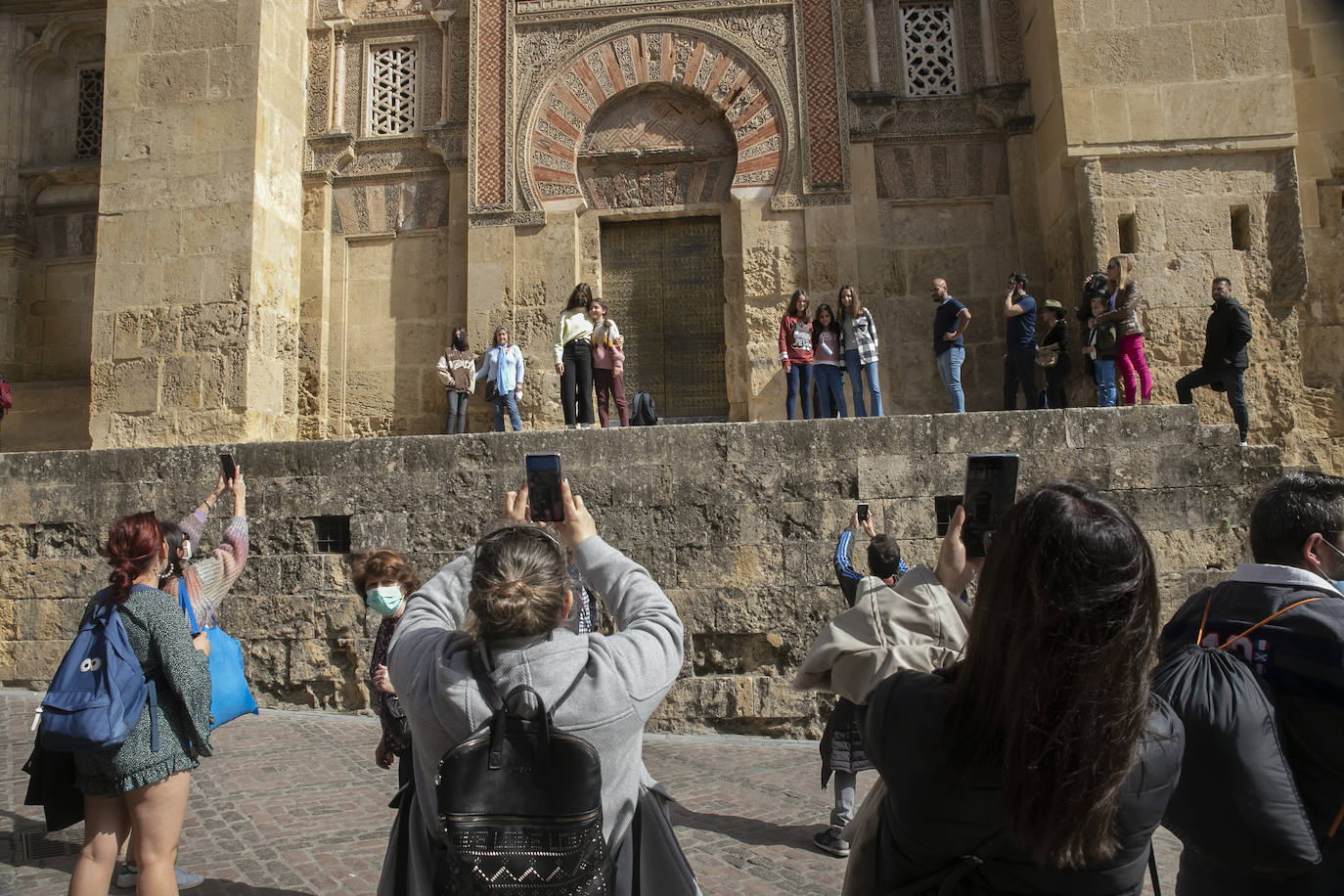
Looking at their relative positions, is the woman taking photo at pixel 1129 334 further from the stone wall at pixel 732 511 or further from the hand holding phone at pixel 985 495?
the hand holding phone at pixel 985 495

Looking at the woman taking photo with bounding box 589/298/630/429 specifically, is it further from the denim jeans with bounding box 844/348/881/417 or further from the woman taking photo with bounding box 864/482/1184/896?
the woman taking photo with bounding box 864/482/1184/896

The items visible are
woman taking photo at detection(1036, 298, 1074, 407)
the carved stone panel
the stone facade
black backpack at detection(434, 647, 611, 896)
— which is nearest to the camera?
black backpack at detection(434, 647, 611, 896)

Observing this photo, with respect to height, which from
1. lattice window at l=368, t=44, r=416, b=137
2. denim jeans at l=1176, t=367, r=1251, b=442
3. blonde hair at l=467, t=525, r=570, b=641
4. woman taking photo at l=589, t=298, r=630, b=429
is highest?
lattice window at l=368, t=44, r=416, b=137

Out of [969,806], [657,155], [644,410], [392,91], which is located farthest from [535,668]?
[392,91]

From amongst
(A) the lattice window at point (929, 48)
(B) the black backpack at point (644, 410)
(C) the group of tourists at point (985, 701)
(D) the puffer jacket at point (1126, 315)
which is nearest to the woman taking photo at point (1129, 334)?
(D) the puffer jacket at point (1126, 315)

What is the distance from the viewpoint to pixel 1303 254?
8.84 meters

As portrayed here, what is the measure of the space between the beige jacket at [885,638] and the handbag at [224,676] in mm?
2406

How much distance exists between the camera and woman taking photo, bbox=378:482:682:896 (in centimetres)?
181

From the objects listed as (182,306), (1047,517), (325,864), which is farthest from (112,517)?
(1047,517)

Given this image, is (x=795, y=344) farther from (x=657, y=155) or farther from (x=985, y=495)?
(x=985, y=495)

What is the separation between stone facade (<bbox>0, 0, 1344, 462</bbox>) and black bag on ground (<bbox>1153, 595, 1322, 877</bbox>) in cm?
801

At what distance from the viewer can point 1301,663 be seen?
1938 mm

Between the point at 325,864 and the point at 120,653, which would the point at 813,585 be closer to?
the point at 325,864

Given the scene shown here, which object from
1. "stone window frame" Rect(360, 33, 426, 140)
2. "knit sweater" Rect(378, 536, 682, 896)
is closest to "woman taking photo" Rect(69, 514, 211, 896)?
"knit sweater" Rect(378, 536, 682, 896)
